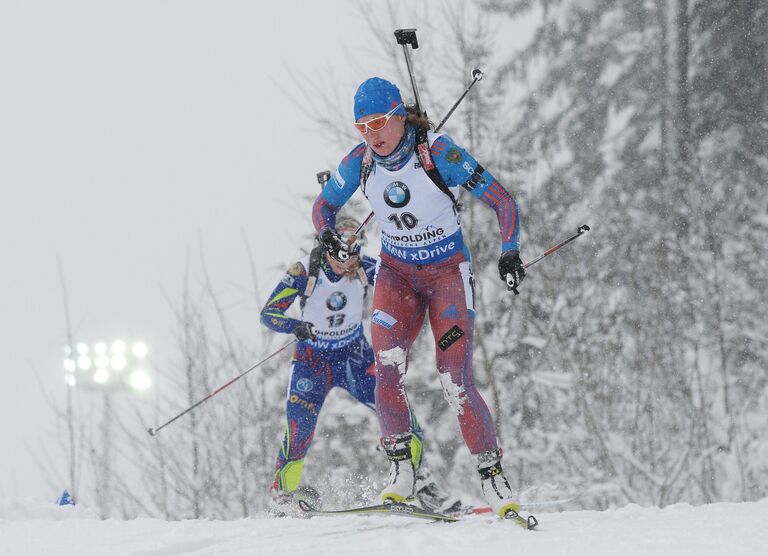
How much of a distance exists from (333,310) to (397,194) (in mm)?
1838

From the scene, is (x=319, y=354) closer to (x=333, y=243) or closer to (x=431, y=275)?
(x=333, y=243)

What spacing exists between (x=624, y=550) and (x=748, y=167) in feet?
49.4

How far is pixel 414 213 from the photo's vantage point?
447cm

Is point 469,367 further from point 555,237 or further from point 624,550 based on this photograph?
point 555,237

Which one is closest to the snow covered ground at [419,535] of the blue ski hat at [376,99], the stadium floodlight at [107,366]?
the blue ski hat at [376,99]

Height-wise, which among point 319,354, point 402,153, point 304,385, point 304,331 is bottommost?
point 304,385

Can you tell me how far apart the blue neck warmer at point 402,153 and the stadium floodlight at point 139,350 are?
11309 mm

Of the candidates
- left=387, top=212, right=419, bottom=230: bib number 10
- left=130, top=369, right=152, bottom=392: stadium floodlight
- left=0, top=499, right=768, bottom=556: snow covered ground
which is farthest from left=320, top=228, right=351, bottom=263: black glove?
left=130, top=369, right=152, bottom=392: stadium floodlight

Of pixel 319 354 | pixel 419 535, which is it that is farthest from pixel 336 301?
pixel 419 535

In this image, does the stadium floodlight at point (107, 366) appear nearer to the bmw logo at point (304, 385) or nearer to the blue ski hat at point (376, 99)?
the bmw logo at point (304, 385)

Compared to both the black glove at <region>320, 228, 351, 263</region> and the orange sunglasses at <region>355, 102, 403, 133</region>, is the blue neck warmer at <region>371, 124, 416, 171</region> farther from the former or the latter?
the black glove at <region>320, 228, 351, 263</region>

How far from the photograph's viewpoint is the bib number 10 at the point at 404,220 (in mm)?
4488

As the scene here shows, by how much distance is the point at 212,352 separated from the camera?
48.6 ft

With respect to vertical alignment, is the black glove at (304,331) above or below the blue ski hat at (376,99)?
below
